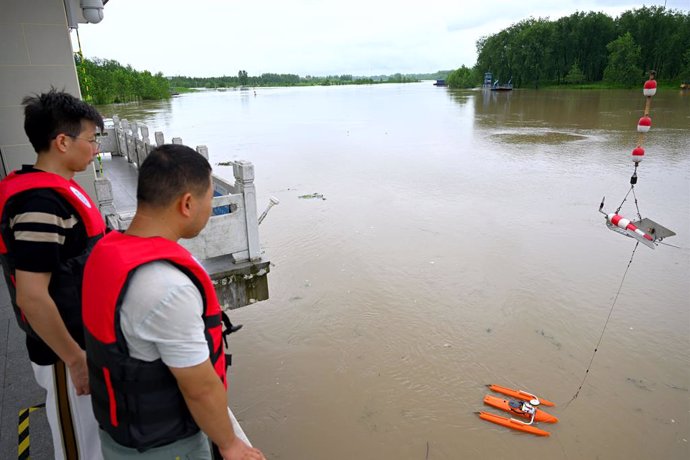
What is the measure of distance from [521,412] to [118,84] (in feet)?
189

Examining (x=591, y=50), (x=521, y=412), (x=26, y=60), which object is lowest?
(x=521, y=412)

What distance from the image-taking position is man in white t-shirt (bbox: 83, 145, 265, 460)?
3.84ft

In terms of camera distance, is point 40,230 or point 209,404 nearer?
point 209,404

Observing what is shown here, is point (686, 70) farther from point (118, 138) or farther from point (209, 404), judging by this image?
point (209, 404)

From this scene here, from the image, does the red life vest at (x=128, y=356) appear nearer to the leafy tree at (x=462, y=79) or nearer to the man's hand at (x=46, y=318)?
the man's hand at (x=46, y=318)

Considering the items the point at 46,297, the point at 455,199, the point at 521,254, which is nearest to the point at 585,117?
the point at 455,199

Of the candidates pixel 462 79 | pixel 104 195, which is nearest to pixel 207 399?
pixel 104 195

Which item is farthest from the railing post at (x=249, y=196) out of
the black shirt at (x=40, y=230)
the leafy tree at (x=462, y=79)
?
the leafy tree at (x=462, y=79)

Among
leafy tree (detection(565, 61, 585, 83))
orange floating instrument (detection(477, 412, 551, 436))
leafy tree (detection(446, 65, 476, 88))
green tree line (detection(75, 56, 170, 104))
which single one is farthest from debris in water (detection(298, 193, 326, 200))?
leafy tree (detection(446, 65, 476, 88))

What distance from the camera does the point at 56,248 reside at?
1701 mm

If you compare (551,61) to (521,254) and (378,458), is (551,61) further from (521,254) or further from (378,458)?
(378,458)

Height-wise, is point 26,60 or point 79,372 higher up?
point 26,60

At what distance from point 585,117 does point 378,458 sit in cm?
2634

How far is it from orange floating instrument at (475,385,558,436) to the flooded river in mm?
79
